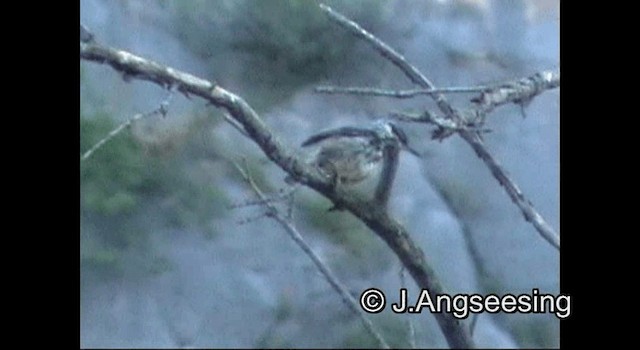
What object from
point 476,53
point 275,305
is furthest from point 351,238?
point 476,53

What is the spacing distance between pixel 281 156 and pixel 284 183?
11.4 inches

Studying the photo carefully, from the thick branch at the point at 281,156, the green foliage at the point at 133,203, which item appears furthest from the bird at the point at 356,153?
the green foliage at the point at 133,203

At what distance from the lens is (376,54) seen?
51.6 inches

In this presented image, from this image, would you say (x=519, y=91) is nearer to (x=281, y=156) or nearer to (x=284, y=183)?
(x=281, y=156)

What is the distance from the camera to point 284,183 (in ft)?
4.33

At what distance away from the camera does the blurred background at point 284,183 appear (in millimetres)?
1337

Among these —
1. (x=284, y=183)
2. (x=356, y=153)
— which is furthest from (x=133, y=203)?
(x=356, y=153)

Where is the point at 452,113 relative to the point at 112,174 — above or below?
below

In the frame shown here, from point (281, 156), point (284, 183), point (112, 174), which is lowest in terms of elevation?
point (281, 156)

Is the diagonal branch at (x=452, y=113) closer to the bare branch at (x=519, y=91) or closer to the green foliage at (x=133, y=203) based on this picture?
the bare branch at (x=519, y=91)

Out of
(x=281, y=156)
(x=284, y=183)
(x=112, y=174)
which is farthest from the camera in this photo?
(x=112, y=174)
